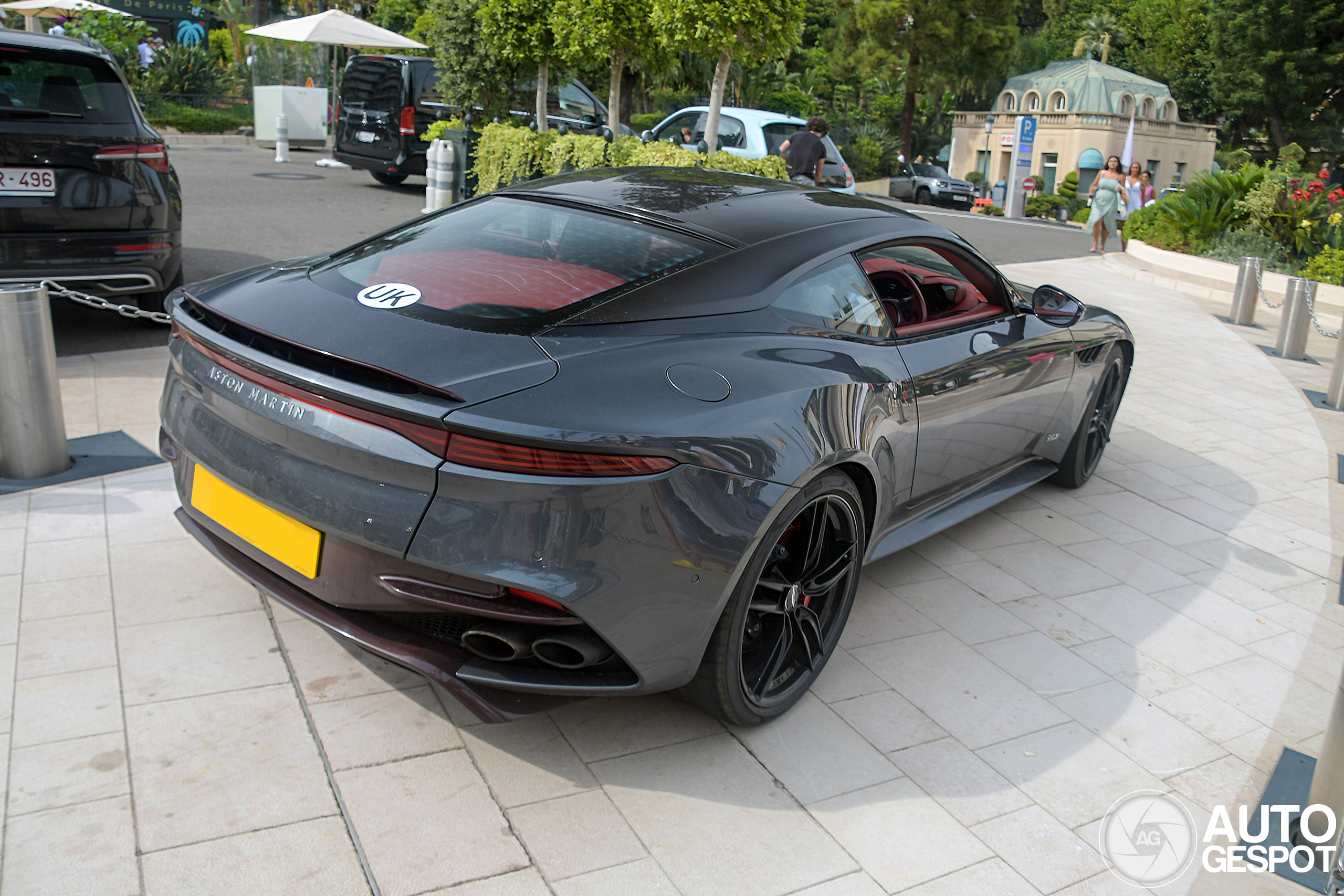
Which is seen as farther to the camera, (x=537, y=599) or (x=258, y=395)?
(x=258, y=395)

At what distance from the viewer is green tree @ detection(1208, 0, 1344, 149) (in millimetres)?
42531

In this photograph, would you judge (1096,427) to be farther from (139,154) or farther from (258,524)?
(139,154)

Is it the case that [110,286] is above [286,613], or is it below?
above

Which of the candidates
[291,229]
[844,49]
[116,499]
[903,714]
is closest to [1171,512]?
[903,714]

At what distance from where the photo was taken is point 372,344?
8.00 feet

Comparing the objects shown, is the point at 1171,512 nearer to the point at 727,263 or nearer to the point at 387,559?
the point at 727,263

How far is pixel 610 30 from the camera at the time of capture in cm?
1091

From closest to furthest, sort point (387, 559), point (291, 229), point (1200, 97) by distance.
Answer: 1. point (387, 559)
2. point (291, 229)
3. point (1200, 97)

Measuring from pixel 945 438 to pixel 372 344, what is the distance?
2.09 metres

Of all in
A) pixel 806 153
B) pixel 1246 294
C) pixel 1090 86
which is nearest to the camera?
pixel 1246 294

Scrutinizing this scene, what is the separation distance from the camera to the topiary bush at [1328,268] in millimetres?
12070

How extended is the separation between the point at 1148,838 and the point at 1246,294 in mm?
10359

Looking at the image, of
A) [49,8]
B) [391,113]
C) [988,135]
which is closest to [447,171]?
[391,113]

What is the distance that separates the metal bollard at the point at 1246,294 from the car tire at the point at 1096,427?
275 inches
